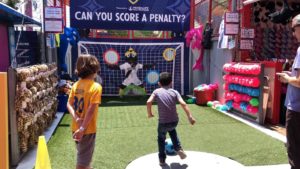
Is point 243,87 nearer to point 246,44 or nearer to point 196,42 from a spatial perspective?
point 246,44

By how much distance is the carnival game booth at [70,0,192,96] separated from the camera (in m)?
11.3

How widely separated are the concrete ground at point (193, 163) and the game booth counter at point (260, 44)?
2.84 m

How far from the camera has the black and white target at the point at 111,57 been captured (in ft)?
38.4

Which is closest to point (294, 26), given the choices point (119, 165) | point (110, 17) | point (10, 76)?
point (119, 165)

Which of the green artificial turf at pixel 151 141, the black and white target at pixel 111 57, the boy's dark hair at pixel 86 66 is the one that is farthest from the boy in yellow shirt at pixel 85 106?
the black and white target at pixel 111 57

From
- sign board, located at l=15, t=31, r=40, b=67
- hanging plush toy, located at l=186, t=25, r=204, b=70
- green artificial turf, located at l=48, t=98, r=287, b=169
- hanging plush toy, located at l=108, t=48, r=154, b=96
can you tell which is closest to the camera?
green artificial turf, located at l=48, t=98, r=287, b=169

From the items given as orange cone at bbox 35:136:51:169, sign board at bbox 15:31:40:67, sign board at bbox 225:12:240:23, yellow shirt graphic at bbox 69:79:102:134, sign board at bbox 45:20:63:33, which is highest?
sign board at bbox 225:12:240:23

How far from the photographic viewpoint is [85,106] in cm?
346

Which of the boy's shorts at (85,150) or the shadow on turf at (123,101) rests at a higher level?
the boy's shorts at (85,150)

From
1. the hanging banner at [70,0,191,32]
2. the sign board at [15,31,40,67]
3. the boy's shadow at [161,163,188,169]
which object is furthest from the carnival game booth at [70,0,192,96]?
the boy's shadow at [161,163,188,169]

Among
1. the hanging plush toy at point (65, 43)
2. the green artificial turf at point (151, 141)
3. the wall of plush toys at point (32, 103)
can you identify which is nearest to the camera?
the wall of plush toys at point (32, 103)

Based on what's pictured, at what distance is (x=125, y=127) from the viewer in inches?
283

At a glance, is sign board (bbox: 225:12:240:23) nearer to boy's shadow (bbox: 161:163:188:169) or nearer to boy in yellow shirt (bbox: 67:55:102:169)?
boy's shadow (bbox: 161:163:188:169)

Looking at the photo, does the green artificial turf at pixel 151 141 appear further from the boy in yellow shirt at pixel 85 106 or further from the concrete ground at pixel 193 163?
the boy in yellow shirt at pixel 85 106
